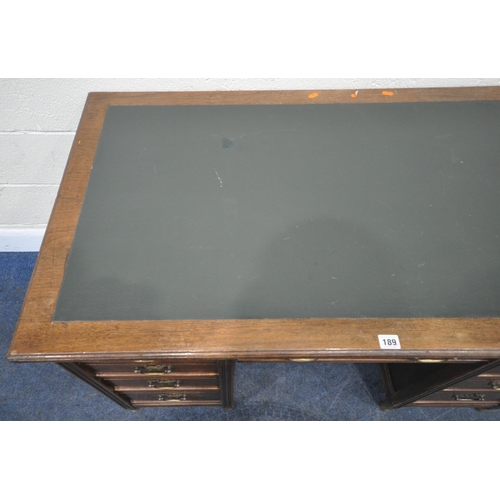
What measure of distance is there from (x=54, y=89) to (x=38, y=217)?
23.7 inches

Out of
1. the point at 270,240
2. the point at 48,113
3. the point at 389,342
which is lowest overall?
the point at 389,342

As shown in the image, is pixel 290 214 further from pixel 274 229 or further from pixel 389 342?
pixel 389 342

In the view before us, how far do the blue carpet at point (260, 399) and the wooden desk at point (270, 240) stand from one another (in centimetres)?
29

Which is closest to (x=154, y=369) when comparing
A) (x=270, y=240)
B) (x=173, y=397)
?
(x=173, y=397)

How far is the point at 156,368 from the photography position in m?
0.84

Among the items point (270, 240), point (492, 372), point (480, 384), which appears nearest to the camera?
point (270, 240)

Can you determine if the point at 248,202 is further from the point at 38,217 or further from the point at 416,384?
the point at 38,217

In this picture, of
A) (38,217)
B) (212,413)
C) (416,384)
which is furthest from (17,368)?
(416,384)

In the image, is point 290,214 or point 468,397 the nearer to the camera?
point 290,214

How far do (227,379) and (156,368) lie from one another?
19 cm

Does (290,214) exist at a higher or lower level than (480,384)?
higher

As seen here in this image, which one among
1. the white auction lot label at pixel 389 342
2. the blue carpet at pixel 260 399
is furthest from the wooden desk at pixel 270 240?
the blue carpet at pixel 260 399

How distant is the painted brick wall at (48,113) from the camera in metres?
0.99

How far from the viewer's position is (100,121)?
923 millimetres
